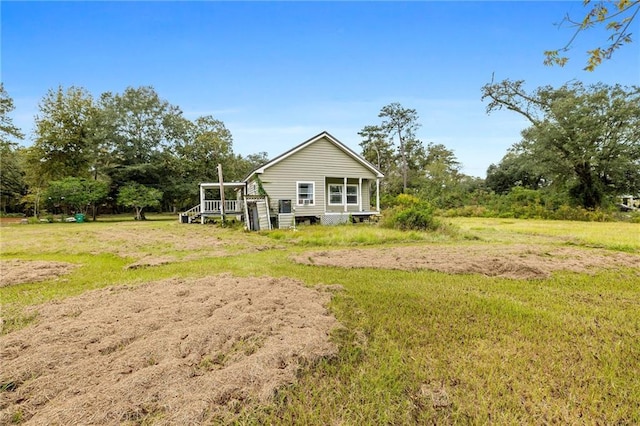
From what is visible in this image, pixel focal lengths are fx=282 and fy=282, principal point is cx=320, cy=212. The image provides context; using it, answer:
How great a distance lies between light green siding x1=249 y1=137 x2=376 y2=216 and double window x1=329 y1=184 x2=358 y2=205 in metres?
0.32

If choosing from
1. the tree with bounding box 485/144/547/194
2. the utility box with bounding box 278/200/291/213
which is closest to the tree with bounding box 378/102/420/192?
the tree with bounding box 485/144/547/194

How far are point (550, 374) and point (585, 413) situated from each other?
35cm

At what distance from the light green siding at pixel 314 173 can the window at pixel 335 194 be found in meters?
0.33

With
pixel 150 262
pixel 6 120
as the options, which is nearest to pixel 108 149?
pixel 6 120

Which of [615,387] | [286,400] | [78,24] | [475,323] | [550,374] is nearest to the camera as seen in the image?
[286,400]

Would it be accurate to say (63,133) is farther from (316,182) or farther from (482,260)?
(482,260)

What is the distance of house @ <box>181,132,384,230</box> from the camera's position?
567 inches

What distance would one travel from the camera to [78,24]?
9750mm

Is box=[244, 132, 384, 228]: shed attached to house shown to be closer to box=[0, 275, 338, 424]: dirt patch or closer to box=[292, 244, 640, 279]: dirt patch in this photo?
box=[292, 244, 640, 279]: dirt patch

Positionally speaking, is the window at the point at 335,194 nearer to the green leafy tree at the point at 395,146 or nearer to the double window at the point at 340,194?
the double window at the point at 340,194

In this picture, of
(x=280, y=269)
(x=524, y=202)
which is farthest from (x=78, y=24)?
→ (x=524, y=202)

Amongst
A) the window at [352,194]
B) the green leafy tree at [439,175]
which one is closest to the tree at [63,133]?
the window at [352,194]

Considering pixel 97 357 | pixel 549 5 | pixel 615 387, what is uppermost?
pixel 549 5

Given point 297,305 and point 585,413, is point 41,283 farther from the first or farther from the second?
point 585,413
